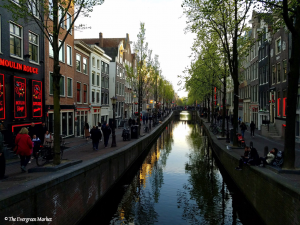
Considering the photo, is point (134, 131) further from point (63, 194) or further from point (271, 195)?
point (271, 195)

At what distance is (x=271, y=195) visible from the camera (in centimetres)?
858

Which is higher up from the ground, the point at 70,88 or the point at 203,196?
the point at 70,88

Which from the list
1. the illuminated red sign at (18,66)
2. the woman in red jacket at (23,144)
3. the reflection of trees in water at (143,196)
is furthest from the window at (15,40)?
the reflection of trees in water at (143,196)

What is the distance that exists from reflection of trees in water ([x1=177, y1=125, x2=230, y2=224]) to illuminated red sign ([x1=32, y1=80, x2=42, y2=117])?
11.8 m

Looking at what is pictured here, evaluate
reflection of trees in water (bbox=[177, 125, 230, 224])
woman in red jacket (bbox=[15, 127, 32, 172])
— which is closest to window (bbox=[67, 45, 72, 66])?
reflection of trees in water (bbox=[177, 125, 230, 224])

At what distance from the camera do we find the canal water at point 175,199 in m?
10.5

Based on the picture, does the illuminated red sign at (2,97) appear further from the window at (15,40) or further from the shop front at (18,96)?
the window at (15,40)

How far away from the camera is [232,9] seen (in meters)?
18.9

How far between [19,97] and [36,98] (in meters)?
2.44

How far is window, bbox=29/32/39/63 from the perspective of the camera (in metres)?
20.2

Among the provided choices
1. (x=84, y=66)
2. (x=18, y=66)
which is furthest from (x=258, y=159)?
(x=84, y=66)

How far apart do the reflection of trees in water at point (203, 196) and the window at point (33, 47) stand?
46.0 feet

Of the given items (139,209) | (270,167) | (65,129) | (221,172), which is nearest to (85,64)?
(65,129)

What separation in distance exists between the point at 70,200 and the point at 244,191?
7.88 metres
